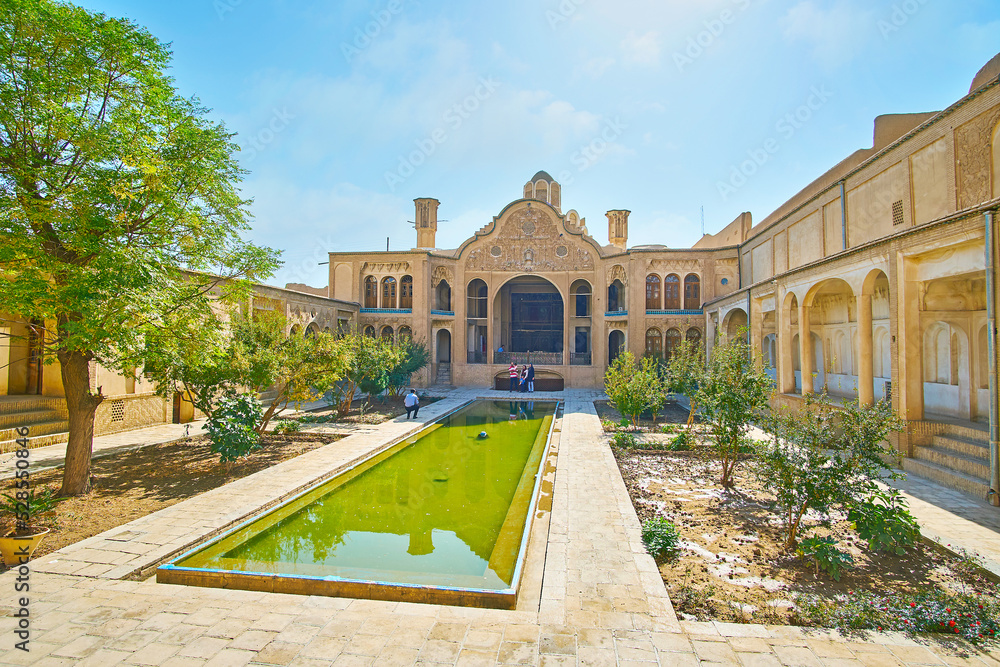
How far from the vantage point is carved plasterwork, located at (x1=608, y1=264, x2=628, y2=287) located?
21.5 meters

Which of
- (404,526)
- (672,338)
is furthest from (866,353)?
(672,338)

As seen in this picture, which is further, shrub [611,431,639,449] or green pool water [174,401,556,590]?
shrub [611,431,639,449]

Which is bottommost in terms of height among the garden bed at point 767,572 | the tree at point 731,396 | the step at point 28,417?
the garden bed at point 767,572

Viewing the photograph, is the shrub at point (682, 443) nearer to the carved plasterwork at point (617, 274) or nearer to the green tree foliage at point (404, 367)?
the green tree foliage at point (404, 367)

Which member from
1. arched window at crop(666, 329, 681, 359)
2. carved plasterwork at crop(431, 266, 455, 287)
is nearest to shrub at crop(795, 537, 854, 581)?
arched window at crop(666, 329, 681, 359)

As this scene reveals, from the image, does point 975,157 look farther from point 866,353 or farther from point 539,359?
point 539,359

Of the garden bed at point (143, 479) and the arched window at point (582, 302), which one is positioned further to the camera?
the arched window at point (582, 302)

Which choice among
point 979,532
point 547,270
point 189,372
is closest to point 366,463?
point 189,372

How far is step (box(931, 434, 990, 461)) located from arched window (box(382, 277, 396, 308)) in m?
19.7

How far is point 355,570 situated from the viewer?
493cm

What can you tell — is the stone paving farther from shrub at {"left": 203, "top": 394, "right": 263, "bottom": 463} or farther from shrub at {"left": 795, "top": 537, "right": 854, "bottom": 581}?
shrub at {"left": 203, "top": 394, "right": 263, "bottom": 463}

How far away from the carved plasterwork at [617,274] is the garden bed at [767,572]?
15.5 metres

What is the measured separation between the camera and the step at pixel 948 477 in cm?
670

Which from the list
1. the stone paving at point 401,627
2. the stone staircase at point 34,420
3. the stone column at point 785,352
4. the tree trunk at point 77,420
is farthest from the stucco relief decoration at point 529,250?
the stone paving at point 401,627
